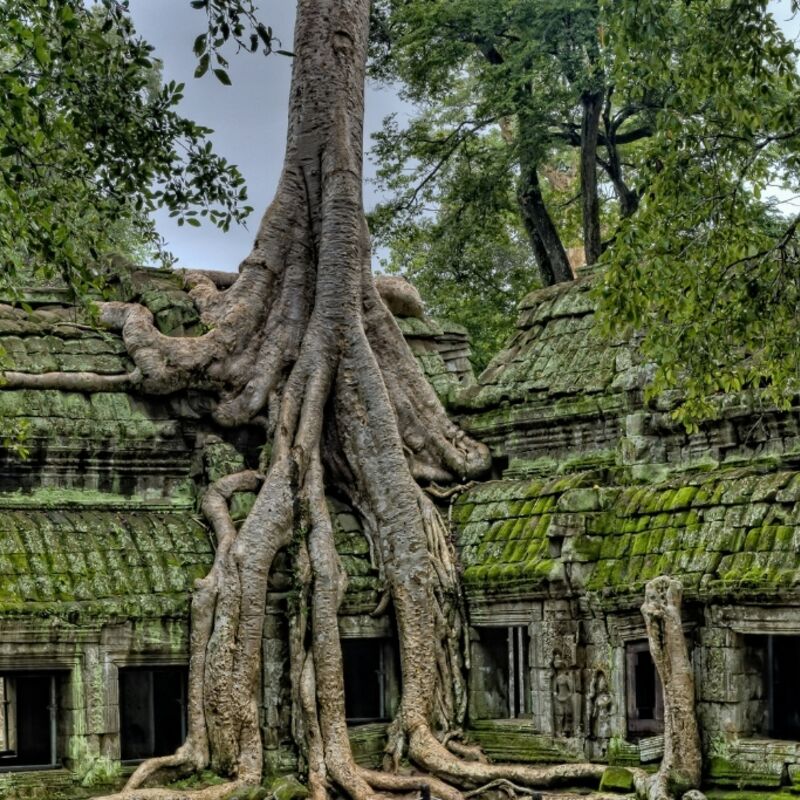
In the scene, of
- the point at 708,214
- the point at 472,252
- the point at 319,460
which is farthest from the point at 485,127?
the point at 708,214

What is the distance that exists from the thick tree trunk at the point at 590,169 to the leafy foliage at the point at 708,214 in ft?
35.6

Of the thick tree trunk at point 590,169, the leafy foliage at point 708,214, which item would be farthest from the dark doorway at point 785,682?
the thick tree trunk at point 590,169

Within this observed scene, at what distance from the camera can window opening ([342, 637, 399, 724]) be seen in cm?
1702

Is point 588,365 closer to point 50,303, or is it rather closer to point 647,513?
point 647,513

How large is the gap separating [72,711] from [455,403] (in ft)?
17.4

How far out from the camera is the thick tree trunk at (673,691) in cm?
1420

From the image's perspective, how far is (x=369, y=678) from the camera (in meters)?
17.2

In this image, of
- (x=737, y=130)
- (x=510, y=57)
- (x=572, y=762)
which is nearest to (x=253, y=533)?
(x=572, y=762)

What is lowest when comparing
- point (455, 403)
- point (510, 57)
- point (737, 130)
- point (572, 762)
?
point (572, 762)

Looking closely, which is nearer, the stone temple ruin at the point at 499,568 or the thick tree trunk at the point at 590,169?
the stone temple ruin at the point at 499,568

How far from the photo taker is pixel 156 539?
16.5 m

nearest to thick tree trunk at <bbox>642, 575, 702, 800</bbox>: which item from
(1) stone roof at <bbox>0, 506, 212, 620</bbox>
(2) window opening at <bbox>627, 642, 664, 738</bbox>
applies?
(2) window opening at <bbox>627, 642, 664, 738</bbox>

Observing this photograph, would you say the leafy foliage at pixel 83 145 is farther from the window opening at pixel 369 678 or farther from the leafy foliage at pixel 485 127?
the leafy foliage at pixel 485 127

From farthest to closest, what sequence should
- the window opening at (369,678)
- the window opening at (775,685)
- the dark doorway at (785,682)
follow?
the window opening at (369,678) < the dark doorway at (785,682) < the window opening at (775,685)
